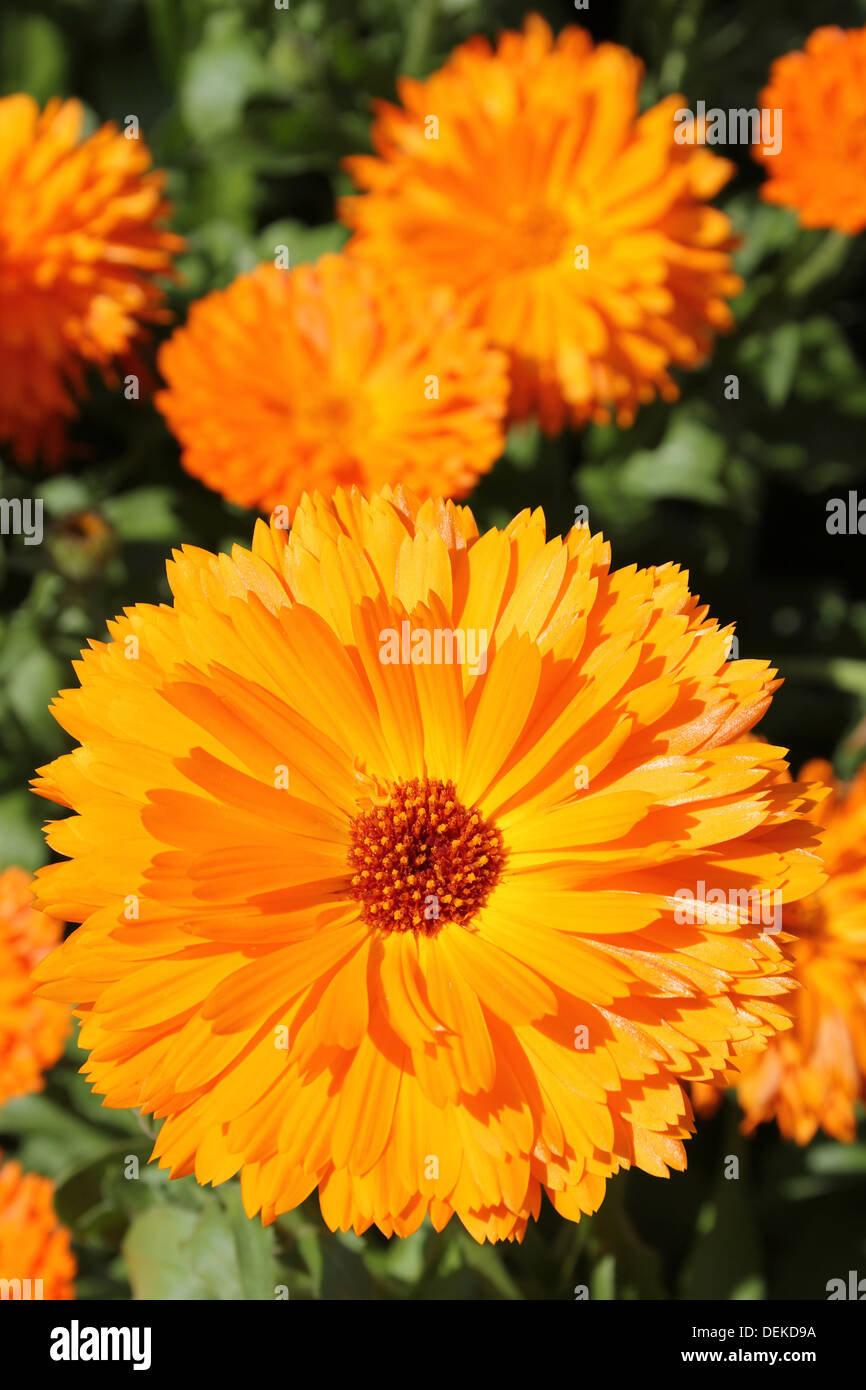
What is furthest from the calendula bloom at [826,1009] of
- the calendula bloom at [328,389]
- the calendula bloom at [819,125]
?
the calendula bloom at [819,125]

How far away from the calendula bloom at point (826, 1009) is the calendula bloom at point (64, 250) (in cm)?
158

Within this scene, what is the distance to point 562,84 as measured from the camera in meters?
2.38

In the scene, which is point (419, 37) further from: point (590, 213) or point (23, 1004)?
point (23, 1004)

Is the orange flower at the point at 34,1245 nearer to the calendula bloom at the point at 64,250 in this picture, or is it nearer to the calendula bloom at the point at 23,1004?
the calendula bloom at the point at 23,1004

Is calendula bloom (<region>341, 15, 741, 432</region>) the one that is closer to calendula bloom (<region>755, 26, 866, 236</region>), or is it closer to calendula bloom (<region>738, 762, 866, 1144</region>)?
calendula bloom (<region>755, 26, 866, 236</region>)

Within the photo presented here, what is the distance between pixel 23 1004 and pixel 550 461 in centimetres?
160

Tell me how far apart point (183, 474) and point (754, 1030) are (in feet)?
6.38

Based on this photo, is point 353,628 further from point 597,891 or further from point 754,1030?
point 754,1030

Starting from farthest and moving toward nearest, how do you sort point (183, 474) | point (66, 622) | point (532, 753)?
point (183, 474) → point (66, 622) → point (532, 753)

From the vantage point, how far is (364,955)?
1477mm

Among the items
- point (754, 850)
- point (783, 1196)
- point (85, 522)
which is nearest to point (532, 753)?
point (754, 850)

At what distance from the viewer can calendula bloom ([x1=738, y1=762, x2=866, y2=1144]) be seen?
2.01 m

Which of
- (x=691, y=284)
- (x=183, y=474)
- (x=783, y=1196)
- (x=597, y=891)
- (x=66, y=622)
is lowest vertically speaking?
(x=783, y=1196)

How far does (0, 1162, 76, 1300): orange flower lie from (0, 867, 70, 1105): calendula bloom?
16 cm
